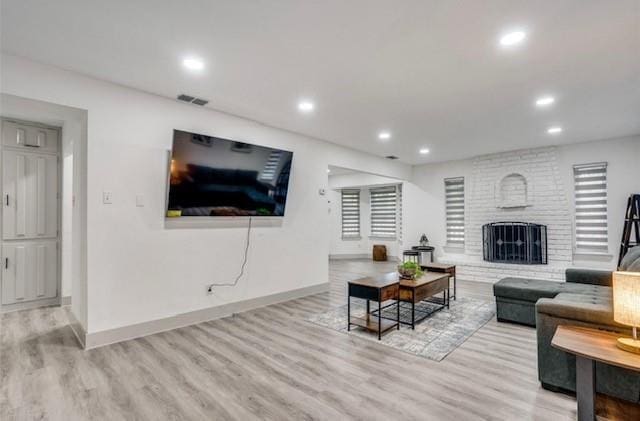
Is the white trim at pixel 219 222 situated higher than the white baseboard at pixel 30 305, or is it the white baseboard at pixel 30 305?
the white trim at pixel 219 222

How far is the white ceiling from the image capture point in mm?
2080

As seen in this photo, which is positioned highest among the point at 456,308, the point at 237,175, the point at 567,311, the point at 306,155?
the point at 306,155

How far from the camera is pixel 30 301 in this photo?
431 centimetres

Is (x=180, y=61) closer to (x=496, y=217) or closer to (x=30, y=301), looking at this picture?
(x=30, y=301)

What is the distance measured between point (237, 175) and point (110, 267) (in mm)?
1692

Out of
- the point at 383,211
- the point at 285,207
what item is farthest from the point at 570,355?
the point at 383,211

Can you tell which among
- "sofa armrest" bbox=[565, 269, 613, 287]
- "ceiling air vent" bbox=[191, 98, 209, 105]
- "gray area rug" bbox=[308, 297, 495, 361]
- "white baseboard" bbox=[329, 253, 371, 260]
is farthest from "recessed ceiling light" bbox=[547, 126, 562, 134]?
"white baseboard" bbox=[329, 253, 371, 260]

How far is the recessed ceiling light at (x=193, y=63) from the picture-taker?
108 inches

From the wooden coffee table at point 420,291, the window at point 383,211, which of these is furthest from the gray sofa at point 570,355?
the window at point 383,211

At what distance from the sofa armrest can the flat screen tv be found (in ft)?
12.5

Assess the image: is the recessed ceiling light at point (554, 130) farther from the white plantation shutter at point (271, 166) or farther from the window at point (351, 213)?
the window at point (351, 213)

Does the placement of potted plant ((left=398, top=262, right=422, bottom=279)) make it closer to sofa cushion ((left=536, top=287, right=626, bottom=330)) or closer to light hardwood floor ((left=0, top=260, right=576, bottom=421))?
light hardwood floor ((left=0, top=260, right=576, bottom=421))

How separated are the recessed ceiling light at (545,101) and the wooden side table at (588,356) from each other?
8.91ft

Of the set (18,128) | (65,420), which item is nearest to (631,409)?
(65,420)
